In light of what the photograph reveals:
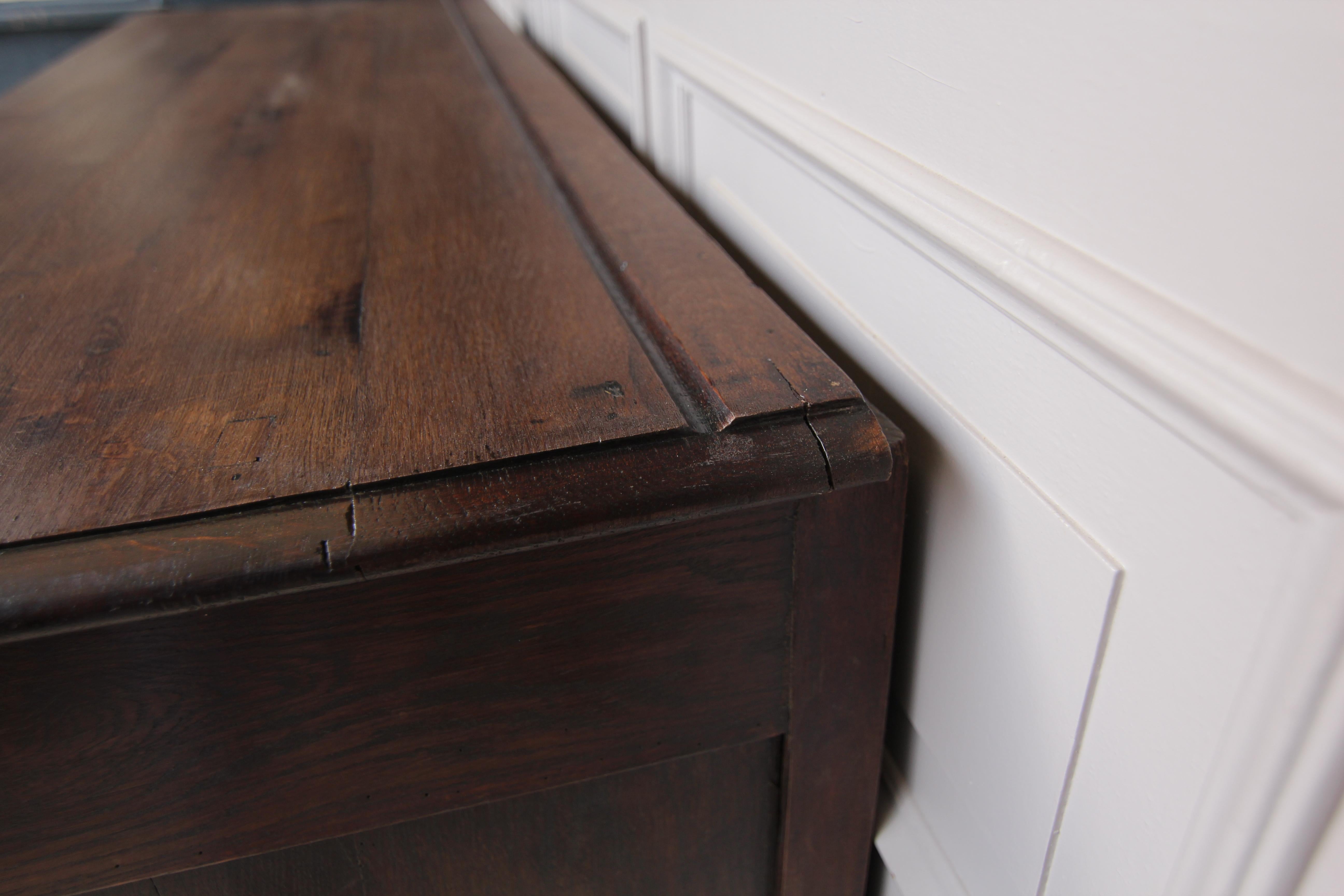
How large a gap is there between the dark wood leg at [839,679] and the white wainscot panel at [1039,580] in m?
0.03

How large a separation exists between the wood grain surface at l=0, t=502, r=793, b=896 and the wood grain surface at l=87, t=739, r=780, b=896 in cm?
2

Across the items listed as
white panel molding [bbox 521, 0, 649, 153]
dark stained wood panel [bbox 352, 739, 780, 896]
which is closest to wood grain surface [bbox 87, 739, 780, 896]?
dark stained wood panel [bbox 352, 739, 780, 896]

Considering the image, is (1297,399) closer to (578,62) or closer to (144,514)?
(144,514)

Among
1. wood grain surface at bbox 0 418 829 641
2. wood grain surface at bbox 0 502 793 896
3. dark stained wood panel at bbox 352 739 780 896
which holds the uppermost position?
wood grain surface at bbox 0 418 829 641

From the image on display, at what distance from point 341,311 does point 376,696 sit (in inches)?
7.4

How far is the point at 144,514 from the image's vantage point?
266 mm

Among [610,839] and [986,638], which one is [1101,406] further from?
[610,839]

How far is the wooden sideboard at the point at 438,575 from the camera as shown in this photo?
27cm

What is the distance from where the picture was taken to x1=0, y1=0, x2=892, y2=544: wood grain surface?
0.29m

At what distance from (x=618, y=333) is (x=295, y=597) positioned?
0.54ft

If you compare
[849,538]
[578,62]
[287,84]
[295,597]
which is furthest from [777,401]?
[578,62]

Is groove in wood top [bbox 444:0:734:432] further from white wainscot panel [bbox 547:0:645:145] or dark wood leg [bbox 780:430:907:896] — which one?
white wainscot panel [bbox 547:0:645:145]

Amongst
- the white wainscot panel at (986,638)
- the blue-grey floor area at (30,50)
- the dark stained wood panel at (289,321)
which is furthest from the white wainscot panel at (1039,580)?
the blue-grey floor area at (30,50)

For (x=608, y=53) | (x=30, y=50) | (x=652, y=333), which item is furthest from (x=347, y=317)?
(x=30, y=50)
